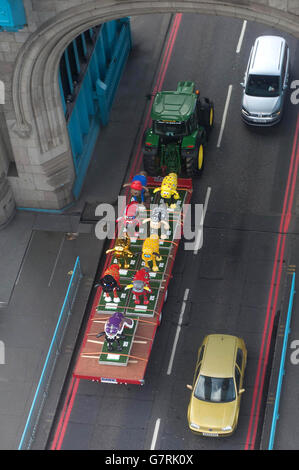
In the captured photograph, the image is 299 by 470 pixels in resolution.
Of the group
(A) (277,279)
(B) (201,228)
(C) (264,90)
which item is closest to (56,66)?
(B) (201,228)

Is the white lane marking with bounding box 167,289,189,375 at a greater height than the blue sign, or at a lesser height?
lesser

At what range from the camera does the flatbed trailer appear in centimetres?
2717

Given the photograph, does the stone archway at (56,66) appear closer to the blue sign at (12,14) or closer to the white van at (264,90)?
the blue sign at (12,14)

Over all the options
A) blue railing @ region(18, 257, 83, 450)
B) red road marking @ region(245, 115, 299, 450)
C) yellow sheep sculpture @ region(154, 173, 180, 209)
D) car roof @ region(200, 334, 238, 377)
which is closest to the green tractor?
yellow sheep sculpture @ region(154, 173, 180, 209)

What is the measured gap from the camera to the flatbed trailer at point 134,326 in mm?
27172

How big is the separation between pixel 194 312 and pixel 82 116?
11.6 m

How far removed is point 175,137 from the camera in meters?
34.1

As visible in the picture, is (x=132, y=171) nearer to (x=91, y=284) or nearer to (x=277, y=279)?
(x=91, y=284)

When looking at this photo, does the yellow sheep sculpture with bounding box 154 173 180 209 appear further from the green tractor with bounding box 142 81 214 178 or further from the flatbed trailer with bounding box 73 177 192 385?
the green tractor with bounding box 142 81 214 178

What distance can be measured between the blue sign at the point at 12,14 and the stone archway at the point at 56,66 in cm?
83

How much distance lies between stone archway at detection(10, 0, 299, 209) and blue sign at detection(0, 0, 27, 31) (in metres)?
0.83

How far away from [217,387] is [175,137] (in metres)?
12.3

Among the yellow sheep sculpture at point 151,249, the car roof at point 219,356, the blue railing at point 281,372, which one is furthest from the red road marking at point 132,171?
the blue railing at point 281,372
